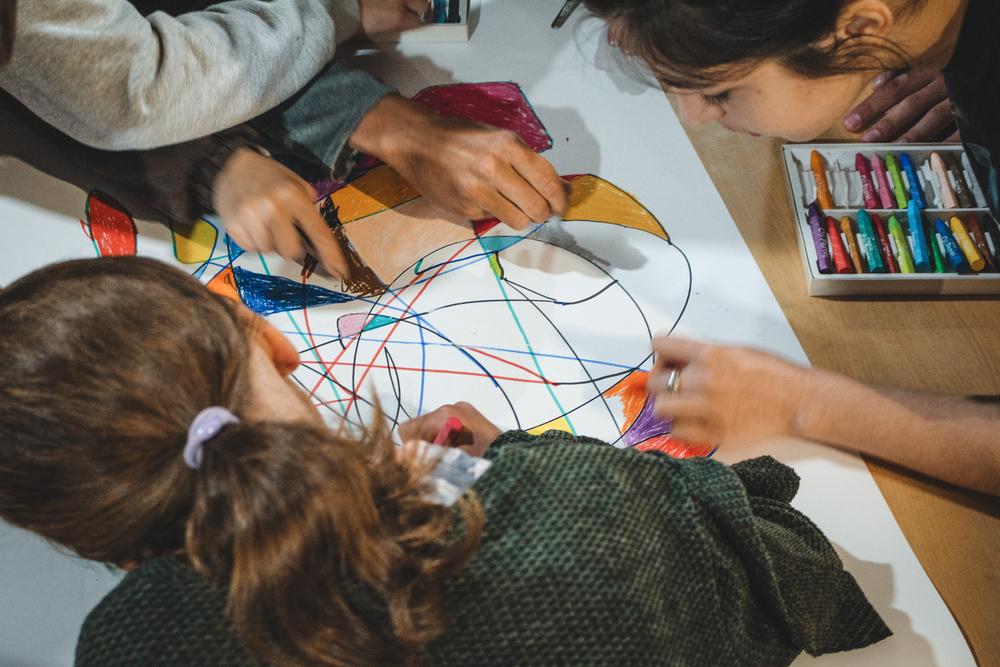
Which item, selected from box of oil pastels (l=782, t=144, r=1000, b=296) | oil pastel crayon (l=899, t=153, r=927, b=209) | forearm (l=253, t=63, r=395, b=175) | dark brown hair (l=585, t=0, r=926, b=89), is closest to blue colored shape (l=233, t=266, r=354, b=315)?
forearm (l=253, t=63, r=395, b=175)

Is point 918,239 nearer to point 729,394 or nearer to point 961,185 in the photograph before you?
point 961,185

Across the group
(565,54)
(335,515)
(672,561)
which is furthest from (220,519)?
(565,54)

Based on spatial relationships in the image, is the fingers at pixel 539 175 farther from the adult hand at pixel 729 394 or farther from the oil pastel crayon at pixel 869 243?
the oil pastel crayon at pixel 869 243

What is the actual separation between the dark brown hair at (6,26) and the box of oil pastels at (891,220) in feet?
2.23

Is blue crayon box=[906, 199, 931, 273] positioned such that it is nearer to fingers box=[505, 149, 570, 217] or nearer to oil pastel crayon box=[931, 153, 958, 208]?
oil pastel crayon box=[931, 153, 958, 208]

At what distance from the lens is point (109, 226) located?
809 mm

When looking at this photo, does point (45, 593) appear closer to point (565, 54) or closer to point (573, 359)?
point (573, 359)

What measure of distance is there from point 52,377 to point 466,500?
24cm

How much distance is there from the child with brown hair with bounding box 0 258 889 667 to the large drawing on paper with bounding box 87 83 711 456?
197 mm

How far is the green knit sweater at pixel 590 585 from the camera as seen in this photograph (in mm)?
432

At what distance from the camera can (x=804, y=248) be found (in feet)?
2.51

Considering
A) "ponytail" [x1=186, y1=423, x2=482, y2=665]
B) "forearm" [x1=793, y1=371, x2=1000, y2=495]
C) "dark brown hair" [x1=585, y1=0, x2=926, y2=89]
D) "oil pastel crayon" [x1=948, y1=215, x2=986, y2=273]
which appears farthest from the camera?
"oil pastel crayon" [x1=948, y1=215, x2=986, y2=273]

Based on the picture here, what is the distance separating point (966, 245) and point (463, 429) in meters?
0.50

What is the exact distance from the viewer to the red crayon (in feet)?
2.09
